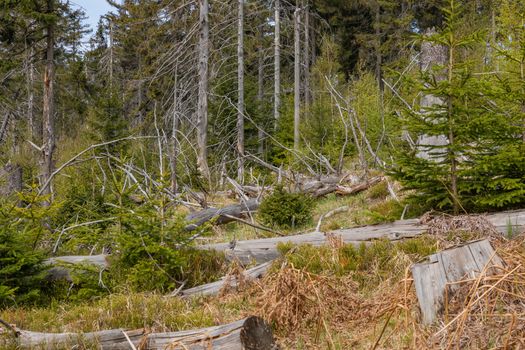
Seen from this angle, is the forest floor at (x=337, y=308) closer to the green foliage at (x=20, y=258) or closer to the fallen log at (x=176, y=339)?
the green foliage at (x=20, y=258)

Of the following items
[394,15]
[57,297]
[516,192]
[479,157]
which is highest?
[394,15]

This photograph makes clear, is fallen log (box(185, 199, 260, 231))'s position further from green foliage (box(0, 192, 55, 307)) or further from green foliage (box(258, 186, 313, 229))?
green foliage (box(0, 192, 55, 307))

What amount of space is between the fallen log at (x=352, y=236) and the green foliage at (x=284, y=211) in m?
2.69

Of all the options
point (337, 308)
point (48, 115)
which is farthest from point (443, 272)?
point (48, 115)

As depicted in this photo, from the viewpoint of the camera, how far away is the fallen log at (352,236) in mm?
6051

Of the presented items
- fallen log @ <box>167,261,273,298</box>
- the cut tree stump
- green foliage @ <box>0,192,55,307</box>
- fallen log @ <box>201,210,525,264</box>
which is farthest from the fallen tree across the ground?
the cut tree stump

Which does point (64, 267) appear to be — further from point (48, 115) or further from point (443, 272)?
point (48, 115)

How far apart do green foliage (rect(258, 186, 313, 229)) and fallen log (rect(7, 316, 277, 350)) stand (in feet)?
20.2

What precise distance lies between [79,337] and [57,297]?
2741 millimetres

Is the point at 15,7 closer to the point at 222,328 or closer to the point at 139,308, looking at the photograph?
the point at 139,308

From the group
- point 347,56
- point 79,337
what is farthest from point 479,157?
point 347,56

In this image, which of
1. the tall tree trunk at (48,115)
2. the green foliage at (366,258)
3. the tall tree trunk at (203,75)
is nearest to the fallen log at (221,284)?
the green foliage at (366,258)

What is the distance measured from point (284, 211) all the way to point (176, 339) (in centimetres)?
653

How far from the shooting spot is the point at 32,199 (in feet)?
18.8
